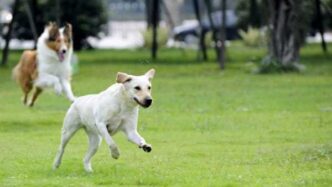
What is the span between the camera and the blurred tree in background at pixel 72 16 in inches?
2002

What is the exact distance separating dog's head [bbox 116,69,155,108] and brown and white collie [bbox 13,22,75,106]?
8397mm

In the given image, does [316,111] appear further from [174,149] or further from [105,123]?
[105,123]

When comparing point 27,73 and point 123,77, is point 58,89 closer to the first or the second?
point 27,73

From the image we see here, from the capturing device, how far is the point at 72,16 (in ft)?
168

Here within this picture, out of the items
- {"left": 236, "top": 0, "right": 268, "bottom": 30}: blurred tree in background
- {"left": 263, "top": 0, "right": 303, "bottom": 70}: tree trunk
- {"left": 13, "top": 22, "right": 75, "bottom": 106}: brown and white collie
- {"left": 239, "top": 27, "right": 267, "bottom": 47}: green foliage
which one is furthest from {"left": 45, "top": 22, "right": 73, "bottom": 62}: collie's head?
{"left": 236, "top": 0, "right": 268, "bottom": 30}: blurred tree in background

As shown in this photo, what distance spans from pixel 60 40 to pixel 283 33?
14.7m

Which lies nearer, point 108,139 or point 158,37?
point 108,139

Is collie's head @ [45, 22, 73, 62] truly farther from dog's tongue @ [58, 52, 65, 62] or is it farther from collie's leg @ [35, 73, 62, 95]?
collie's leg @ [35, 73, 62, 95]

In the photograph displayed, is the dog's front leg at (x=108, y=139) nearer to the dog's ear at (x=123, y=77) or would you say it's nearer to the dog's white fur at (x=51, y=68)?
the dog's ear at (x=123, y=77)

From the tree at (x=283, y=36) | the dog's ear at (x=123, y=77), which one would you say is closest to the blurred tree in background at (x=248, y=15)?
the tree at (x=283, y=36)

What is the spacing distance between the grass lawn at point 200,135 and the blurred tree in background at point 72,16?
55.0 feet

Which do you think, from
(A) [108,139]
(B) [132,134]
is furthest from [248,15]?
(A) [108,139]

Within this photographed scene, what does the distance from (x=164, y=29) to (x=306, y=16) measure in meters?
8.86

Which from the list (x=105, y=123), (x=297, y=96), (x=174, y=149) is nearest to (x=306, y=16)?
(x=297, y=96)
